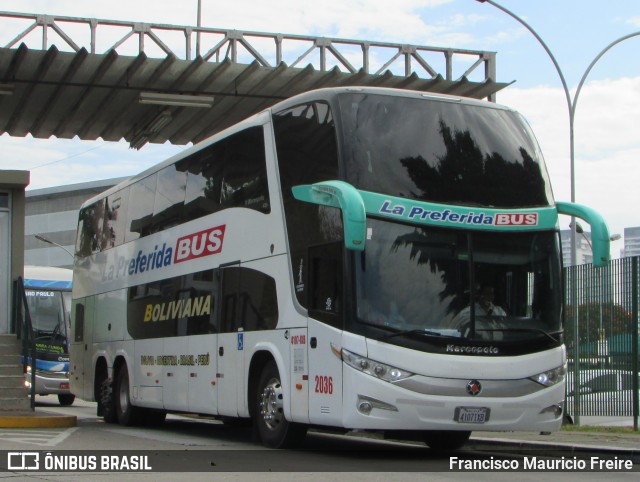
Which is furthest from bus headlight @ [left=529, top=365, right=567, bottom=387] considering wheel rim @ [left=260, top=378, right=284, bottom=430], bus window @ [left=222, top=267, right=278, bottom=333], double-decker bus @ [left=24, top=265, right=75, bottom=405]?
double-decker bus @ [left=24, top=265, right=75, bottom=405]

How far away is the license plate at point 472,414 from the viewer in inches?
450

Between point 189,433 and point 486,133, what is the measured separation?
769cm

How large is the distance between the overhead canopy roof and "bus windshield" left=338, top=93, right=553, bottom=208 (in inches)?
250

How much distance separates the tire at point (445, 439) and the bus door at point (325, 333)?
222 centimetres

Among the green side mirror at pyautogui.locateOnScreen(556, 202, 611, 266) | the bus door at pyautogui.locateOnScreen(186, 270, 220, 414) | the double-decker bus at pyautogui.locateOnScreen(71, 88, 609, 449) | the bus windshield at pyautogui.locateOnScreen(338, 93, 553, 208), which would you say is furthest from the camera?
the bus door at pyautogui.locateOnScreen(186, 270, 220, 414)

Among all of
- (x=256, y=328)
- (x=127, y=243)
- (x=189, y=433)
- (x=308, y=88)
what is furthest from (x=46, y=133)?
(x=256, y=328)

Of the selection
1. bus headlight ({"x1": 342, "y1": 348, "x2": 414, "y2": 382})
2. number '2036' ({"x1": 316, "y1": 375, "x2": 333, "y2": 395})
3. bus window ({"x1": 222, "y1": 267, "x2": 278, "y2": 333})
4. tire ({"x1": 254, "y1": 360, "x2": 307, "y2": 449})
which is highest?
bus window ({"x1": 222, "y1": 267, "x2": 278, "y2": 333})

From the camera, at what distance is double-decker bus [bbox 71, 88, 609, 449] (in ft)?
37.3

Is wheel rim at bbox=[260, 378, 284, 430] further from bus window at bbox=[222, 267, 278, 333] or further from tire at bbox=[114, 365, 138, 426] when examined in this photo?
tire at bbox=[114, 365, 138, 426]

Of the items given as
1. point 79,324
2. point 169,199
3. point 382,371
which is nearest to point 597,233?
point 382,371

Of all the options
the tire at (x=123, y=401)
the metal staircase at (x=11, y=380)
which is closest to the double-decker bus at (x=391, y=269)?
the tire at (x=123, y=401)

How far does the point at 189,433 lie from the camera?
684 inches

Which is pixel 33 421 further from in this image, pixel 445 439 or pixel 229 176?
pixel 445 439

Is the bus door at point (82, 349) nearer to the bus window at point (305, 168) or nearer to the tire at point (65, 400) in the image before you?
the tire at point (65, 400)
